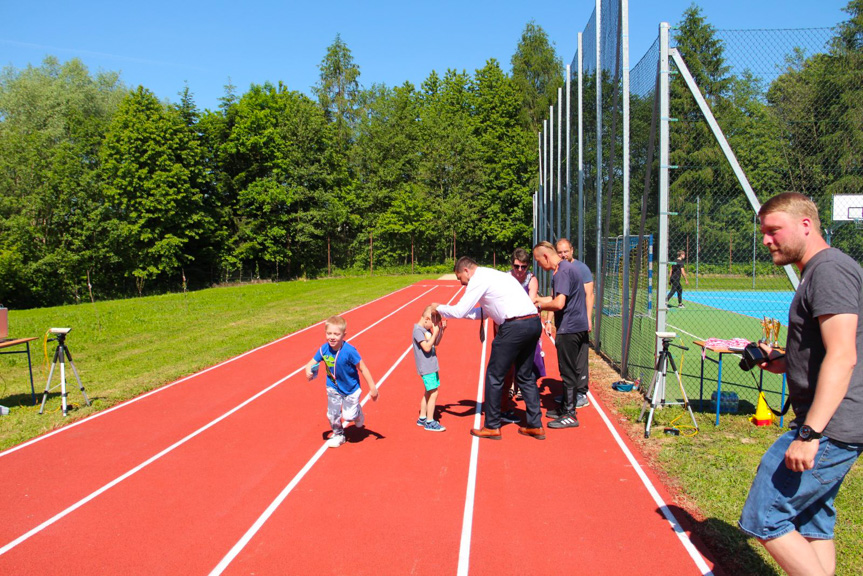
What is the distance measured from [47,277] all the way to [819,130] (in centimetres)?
3870

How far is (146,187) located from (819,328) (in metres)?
38.3

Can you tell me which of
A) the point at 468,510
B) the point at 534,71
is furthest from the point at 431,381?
the point at 534,71

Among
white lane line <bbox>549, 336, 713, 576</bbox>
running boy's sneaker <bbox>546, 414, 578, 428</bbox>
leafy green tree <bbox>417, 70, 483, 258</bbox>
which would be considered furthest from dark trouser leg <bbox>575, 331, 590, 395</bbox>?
leafy green tree <bbox>417, 70, 483, 258</bbox>

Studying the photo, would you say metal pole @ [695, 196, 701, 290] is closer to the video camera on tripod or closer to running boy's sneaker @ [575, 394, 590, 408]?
running boy's sneaker @ [575, 394, 590, 408]

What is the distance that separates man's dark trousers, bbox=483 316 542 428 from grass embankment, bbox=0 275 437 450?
5477 mm

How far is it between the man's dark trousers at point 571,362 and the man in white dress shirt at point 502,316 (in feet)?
2.40

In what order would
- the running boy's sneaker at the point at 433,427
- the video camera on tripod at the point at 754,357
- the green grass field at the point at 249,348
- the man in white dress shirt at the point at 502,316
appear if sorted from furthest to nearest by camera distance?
1. the running boy's sneaker at the point at 433,427
2. the man in white dress shirt at the point at 502,316
3. the green grass field at the point at 249,348
4. the video camera on tripod at the point at 754,357

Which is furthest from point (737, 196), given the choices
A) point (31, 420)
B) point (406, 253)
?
point (406, 253)

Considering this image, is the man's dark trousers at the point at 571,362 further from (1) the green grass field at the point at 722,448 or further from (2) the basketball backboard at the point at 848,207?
(2) the basketball backboard at the point at 848,207

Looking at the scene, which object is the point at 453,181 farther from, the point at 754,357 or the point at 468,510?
the point at 754,357

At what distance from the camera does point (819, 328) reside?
8.44ft

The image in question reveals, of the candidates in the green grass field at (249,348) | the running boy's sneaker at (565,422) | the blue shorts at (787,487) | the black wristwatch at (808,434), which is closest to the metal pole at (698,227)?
the green grass field at (249,348)

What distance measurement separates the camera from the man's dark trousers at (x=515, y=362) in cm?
613

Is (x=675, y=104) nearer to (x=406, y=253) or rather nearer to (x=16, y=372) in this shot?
(x=16, y=372)
